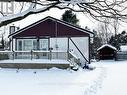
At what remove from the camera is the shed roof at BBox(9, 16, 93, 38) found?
123ft

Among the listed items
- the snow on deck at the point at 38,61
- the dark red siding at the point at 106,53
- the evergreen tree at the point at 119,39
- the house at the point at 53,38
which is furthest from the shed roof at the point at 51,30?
the evergreen tree at the point at 119,39

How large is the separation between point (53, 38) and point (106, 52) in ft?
91.7

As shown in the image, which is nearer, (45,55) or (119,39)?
(45,55)

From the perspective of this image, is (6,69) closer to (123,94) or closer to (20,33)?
(20,33)

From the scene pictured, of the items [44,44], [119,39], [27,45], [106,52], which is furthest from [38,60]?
[119,39]

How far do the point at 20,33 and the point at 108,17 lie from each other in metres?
31.1

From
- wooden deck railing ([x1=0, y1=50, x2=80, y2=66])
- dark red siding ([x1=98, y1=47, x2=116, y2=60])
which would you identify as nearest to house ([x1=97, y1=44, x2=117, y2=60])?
dark red siding ([x1=98, y1=47, x2=116, y2=60])

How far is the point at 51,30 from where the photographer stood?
38.3m

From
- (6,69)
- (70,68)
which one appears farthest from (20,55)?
(70,68)

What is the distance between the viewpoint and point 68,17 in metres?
51.4

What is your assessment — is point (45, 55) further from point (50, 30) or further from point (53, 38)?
point (50, 30)

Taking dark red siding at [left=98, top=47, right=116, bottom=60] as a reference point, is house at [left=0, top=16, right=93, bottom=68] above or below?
above

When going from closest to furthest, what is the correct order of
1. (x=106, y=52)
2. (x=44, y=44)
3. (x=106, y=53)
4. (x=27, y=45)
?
1. (x=44, y=44)
2. (x=27, y=45)
3. (x=106, y=53)
4. (x=106, y=52)

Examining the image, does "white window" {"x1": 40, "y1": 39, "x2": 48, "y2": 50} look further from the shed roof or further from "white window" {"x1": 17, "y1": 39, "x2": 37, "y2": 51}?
"white window" {"x1": 17, "y1": 39, "x2": 37, "y2": 51}
